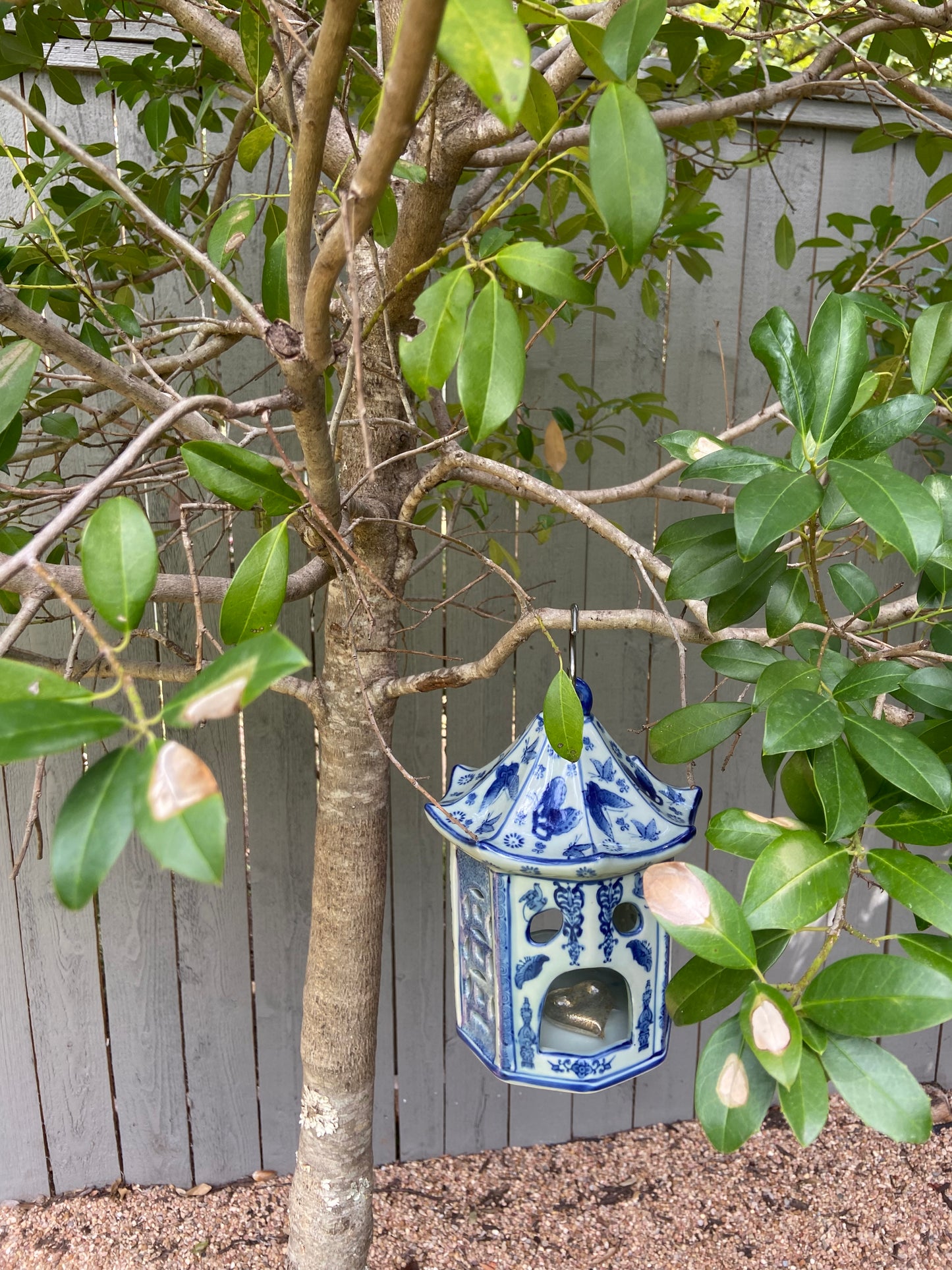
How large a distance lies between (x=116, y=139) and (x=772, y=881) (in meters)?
1.73

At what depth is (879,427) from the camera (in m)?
0.68

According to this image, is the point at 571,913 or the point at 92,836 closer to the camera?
the point at 92,836

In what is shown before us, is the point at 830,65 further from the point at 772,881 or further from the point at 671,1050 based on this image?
the point at 671,1050

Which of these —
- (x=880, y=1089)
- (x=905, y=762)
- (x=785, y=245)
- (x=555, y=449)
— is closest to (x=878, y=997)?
(x=880, y=1089)

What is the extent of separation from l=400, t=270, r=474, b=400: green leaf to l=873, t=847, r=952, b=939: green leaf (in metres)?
0.41

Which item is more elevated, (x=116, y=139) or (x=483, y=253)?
(x=116, y=139)

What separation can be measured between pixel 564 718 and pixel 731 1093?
31 centimetres

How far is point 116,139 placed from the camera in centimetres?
171

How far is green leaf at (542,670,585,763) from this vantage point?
80cm

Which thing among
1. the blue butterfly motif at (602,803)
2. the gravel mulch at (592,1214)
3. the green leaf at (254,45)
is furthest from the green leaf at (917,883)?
the gravel mulch at (592,1214)

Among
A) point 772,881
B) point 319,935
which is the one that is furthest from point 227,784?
point 772,881

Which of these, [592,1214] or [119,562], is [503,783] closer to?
[119,562]

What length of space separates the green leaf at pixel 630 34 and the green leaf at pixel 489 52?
182 mm

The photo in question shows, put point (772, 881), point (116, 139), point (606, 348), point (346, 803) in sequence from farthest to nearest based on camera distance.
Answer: point (606, 348), point (116, 139), point (346, 803), point (772, 881)
